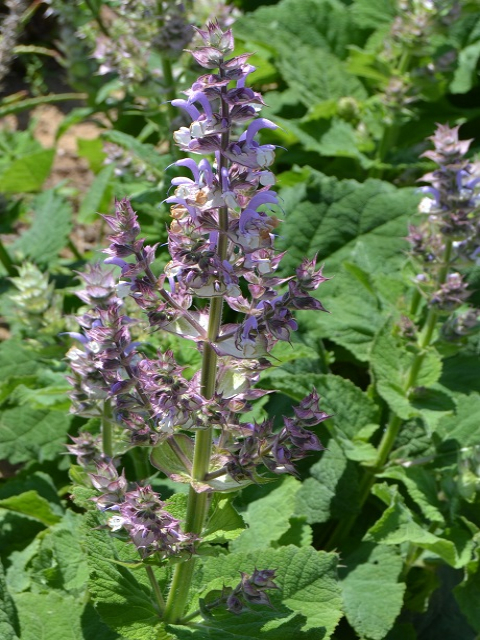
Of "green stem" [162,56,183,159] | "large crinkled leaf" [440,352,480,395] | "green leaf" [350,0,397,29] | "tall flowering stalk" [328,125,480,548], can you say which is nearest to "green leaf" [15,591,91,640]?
"tall flowering stalk" [328,125,480,548]

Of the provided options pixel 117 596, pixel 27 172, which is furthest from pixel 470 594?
pixel 27 172

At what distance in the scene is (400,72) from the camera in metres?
4.06

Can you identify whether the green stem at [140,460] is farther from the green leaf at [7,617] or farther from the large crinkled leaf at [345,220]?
the large crinkled leaf at [345,220]

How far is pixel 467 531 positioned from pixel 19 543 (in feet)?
5.28

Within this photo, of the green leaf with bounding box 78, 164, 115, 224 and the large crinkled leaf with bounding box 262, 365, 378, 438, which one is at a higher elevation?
the green leaf with bounding box 78, 164, 115, 224

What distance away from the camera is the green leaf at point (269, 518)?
8.47 ft

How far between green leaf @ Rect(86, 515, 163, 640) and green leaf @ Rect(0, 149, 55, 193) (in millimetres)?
2520

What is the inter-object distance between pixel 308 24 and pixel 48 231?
206 centimetres

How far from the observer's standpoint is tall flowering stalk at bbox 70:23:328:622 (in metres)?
1.52

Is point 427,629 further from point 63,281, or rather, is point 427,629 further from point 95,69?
point 95,69

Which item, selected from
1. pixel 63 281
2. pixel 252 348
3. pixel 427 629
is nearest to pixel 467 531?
pixel 427 629

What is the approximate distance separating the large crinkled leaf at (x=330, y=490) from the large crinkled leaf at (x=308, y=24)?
2748 millimetres

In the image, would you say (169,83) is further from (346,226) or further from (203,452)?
(203,452)

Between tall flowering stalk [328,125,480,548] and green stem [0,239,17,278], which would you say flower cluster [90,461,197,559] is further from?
green stem [0,239,17,278]
